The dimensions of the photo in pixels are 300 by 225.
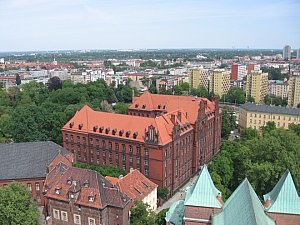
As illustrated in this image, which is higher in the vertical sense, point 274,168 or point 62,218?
point 274,168

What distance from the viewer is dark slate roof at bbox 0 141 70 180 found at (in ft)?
198

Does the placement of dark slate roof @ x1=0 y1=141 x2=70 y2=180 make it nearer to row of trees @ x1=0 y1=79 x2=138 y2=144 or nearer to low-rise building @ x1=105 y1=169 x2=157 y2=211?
low-rise building @ x1=105 y1=169 x2=157 y2=211

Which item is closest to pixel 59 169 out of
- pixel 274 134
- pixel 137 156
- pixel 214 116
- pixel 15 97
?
pixel 137 156

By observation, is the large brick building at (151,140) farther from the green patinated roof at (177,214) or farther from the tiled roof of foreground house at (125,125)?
the green patinated roof at (177,214)

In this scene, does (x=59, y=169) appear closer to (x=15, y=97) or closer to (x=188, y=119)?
(x=188, y=119)

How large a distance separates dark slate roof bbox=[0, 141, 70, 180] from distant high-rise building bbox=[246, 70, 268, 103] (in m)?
140

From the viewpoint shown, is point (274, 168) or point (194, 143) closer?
point (274, 168)

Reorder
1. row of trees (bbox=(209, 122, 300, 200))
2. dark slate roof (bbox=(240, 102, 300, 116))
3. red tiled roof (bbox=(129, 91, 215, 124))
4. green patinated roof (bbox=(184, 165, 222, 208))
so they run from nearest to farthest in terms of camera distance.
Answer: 1. green patinated roof (bbox=(184, 165, 222, 208))
2. row of trees (bbox=(209, 122, 300, 200))
3. red tiled roof (bbox=(129, 91, 215, 124))
4. dark slate roof (bbox=(240, 102, 300, 116))

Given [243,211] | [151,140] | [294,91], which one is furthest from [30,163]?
[294,91]

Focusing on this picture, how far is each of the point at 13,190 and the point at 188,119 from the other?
45.1m

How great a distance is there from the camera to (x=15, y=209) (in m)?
45.4

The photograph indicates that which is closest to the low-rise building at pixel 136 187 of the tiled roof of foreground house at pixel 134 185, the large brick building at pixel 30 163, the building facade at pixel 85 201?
the tiled roof of foreground house at pixel 134 185

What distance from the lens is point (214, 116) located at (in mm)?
93938

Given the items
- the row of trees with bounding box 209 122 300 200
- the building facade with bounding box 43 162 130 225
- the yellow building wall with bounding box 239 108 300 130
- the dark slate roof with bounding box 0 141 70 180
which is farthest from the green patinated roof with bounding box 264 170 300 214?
the yellow building wall with bounding box 239 108 300 130
